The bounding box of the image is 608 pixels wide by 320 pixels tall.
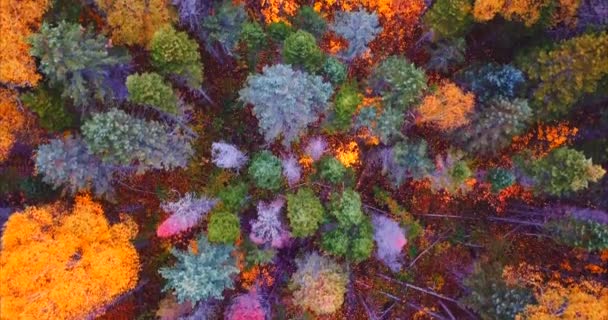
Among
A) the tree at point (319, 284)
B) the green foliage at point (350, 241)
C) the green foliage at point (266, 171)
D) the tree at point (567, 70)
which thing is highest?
the tree at point (567, 70)

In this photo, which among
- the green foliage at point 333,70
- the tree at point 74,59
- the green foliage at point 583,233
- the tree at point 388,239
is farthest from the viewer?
the tree at point 388,239

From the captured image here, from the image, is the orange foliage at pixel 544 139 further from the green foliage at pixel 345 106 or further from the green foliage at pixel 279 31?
the green foliage at pixel 279 31

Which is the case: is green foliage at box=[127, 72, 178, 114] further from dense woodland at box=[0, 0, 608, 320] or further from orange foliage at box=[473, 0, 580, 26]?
orange foliage at box=[473, 0, 580, 26]

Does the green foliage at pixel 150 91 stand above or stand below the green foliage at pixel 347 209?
above

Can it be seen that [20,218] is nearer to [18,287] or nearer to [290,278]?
[18,287]

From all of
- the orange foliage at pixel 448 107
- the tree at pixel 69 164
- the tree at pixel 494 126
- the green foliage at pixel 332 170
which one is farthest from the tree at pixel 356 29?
→ the tree at pixel 69 164

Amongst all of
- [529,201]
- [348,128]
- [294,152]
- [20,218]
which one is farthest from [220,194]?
[529,201]
